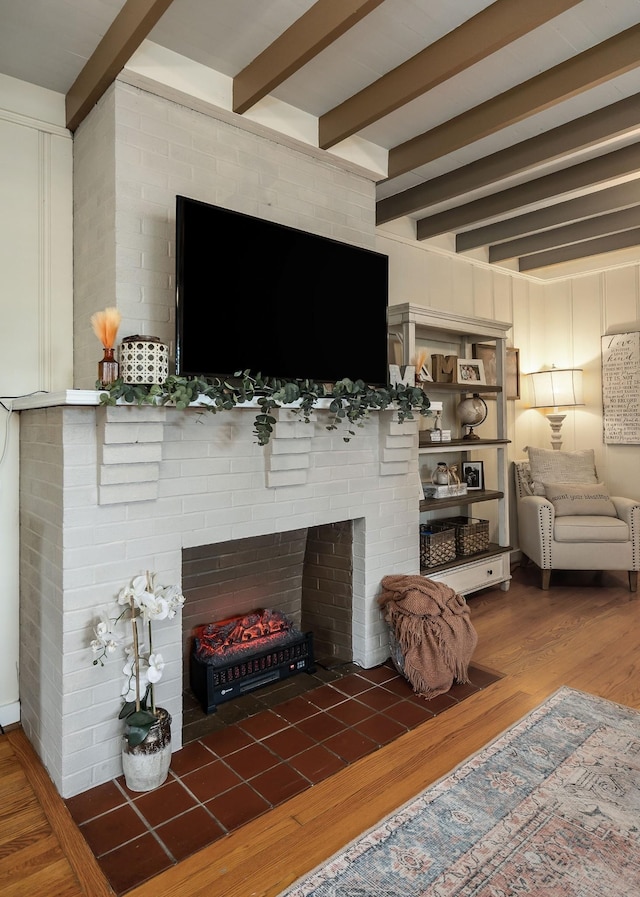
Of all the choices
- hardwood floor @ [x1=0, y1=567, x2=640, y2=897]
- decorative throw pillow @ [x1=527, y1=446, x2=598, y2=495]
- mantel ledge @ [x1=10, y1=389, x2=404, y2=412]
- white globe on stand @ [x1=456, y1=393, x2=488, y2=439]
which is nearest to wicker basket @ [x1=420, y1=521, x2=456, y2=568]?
hardwood floor @ [x1=0, y1=567, x2=640, y2=897]

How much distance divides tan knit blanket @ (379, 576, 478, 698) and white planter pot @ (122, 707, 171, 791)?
44.7 inches

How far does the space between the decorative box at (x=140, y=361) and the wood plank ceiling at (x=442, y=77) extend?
100 cm

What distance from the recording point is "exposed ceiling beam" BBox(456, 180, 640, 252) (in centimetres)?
340

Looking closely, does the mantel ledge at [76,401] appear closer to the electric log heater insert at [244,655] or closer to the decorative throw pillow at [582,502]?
the electric log heater insert at [244,655]

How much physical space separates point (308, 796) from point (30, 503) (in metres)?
1.48

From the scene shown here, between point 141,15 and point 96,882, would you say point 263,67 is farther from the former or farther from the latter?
point 96,882

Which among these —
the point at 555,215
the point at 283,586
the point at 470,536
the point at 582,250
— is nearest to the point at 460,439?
the point at 470,536

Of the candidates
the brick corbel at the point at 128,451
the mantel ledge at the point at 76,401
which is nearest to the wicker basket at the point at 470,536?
the mantel ledge at the point at 76,401

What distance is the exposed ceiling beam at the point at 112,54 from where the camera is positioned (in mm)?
1781

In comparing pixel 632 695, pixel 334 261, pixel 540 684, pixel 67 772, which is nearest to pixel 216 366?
pixel 334 261

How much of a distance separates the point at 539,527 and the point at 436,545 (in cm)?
96

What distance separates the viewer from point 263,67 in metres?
2.16

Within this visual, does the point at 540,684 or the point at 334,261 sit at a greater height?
the point at 334,261

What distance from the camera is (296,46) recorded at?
2.00 meters
